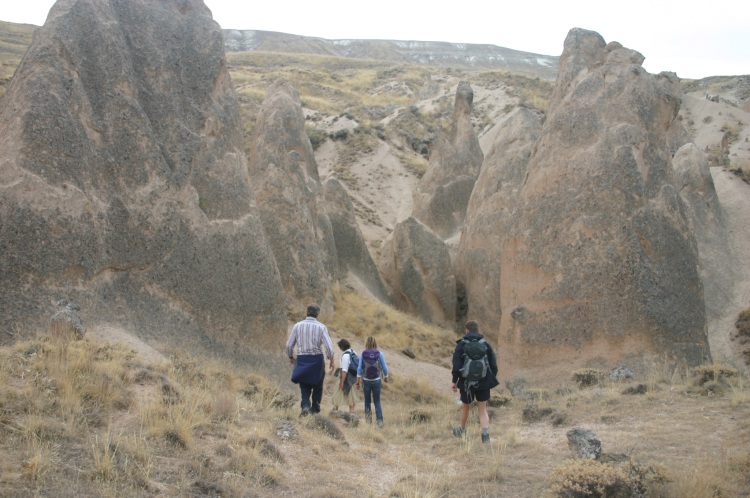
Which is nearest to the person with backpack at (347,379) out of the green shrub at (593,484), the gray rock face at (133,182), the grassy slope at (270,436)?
the grassy slope at (270,436)

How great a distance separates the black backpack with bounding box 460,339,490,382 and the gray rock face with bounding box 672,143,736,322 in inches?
453

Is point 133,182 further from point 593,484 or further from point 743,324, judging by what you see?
point 743,324

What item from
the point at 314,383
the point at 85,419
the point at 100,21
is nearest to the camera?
A: the point at 85,419

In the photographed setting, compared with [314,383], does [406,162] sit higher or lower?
higher

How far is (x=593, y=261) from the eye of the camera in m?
10.3

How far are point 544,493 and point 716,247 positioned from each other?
51.3ft

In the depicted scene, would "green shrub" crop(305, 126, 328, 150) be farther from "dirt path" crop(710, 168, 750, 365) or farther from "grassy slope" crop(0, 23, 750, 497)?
"grassy slope" crop(0, 23, 750, 497)

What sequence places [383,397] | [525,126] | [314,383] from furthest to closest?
1. [525,126]
2. [383,397]
3. [314,383]

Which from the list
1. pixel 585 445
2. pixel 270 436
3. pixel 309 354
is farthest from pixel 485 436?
pixel 270 436

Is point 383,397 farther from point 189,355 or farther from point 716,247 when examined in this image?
point 716,247

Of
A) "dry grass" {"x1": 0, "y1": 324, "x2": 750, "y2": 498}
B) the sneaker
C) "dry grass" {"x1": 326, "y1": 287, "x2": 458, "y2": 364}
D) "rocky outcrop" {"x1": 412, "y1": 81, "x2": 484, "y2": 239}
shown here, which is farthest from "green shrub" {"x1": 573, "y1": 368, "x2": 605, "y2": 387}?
"rocky outcrop" {"x1": 412, "y1": 81, "x2": 484, "y2": 239}

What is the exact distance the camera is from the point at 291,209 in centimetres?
1459

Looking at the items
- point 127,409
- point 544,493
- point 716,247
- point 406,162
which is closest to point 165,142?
point 127,409

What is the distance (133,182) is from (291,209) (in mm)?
6100
